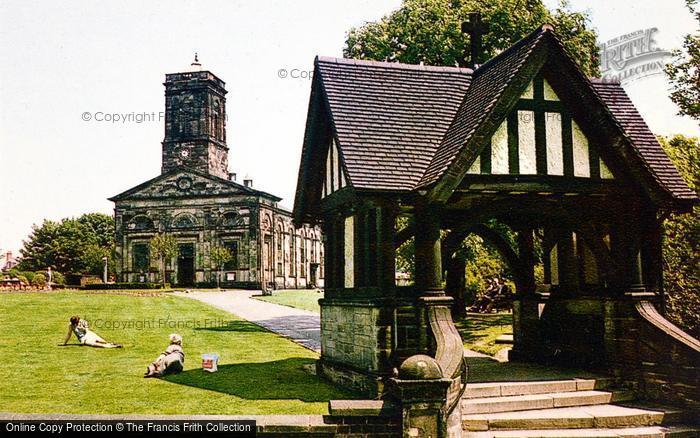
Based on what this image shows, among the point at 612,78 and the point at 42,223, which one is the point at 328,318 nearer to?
the point at 612,78

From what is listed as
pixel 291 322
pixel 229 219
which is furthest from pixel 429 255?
pixel 229 219

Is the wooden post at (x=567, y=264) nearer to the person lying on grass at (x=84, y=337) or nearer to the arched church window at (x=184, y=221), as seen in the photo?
the person lying on grass at (x=84, y=337)

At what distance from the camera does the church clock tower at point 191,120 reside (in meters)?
73.4

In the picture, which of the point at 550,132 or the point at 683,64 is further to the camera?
the point at 683,64

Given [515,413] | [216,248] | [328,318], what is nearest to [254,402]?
[328,318]

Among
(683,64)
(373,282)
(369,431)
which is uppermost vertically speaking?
(683,64)

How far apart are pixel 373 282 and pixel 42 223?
9093 centimetres

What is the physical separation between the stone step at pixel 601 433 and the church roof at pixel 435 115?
3790 millimetres

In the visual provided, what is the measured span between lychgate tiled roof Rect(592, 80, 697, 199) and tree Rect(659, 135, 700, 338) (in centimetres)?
395

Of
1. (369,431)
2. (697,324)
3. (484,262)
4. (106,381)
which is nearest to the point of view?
(369,431)

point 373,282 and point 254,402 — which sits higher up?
point 373,282

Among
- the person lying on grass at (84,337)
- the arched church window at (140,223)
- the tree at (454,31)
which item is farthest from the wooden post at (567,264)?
the arched church window at (140,223)

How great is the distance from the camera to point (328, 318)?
523 inches

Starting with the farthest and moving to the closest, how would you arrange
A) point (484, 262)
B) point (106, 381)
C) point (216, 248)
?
point (216, 248)
point (484, 262)
point (106, 381)
